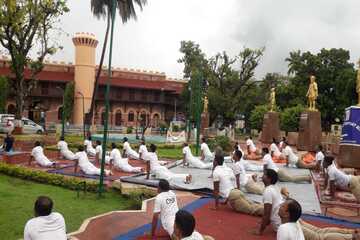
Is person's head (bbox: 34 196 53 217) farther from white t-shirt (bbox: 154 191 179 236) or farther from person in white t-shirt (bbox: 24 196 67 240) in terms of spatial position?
white t-shirt (bbox: 154 191 179 236)

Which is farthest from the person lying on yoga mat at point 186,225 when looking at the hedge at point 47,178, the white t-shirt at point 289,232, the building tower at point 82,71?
the building tower at point 82,71

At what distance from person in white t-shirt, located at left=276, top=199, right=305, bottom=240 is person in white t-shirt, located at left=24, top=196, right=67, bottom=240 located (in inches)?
92.2

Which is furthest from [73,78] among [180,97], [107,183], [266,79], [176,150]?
[107,183]

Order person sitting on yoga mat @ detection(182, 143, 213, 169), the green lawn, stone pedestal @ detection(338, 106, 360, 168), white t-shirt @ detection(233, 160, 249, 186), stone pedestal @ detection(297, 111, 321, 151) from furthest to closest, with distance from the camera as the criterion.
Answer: stone pedestal @ detection(297, 111, 321, 151)
person sitting on yoga mat @ detection(182, 143, 213, 169)
stone pedestal @ detection(338, 106, 360, 168)
white t-shirt @ detection(233, 160, 249, 186)
the green lawn

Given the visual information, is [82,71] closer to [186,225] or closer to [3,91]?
[3,91]

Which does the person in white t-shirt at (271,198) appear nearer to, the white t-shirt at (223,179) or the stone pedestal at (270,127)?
the white t-shirt at (223,179)

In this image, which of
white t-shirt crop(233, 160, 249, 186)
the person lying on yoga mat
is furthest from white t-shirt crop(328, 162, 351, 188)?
the person lying on yoga mat

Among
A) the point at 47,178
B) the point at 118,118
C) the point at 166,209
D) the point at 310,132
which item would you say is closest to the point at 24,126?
the point at 118,118

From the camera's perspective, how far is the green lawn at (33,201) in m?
8.04

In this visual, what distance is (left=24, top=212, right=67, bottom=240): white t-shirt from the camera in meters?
4.35

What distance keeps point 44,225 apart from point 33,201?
6065mm

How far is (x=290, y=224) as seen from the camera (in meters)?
4.53

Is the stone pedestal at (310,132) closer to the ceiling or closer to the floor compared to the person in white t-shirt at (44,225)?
closer to the ceiling

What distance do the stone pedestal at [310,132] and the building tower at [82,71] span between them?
28.0 m
